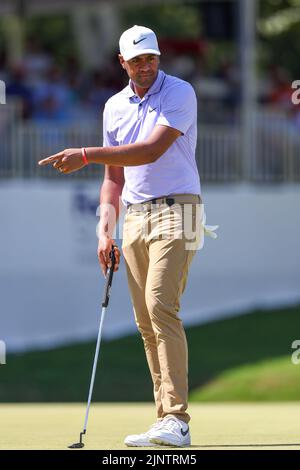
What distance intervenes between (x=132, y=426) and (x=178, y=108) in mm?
2244

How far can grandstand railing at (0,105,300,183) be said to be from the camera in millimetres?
17875

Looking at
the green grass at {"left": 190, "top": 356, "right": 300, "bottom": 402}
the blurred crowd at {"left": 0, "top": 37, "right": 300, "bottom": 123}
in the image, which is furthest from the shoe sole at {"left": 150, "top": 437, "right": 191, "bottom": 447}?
the blurred crowd at {"left": 0, "top": 37, "right": 300, "bottom": 123}

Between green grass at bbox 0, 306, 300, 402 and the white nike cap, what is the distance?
25.7 ft

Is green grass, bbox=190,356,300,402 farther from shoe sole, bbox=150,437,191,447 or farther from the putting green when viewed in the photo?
shoe sole, bbox=150,437,191,447

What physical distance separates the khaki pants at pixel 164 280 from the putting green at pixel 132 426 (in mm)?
365

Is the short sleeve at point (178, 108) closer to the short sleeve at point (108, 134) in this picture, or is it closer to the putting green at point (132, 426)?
the short sleeve at point (108, 134)

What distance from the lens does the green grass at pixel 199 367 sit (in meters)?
15.1

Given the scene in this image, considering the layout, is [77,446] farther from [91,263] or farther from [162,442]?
[91,263]

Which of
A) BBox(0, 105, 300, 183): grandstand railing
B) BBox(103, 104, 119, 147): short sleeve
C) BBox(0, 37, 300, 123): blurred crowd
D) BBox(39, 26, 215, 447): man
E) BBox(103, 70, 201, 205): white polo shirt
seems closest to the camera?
BBox(39, 26, 215, 447): man

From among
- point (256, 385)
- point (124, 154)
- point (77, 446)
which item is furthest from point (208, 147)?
point (77, 446)

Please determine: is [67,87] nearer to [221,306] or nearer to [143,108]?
[221,306]

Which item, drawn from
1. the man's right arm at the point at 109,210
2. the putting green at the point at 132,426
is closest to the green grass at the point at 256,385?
the putting green at the point at 132,426

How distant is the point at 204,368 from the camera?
1627cm
